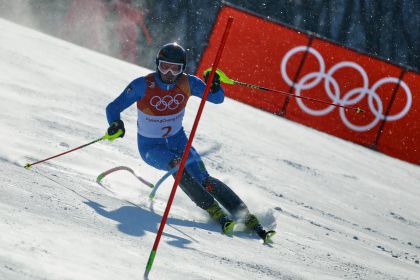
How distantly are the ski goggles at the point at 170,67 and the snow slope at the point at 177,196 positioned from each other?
1.08 meters

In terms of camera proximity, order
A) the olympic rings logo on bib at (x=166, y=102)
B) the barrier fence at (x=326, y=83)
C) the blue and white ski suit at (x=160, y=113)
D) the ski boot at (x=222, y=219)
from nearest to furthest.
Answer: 1. the ski boot at (x=222, y=219)
2. the blue and white ski suit at (x=160, y=113)
3. the olympic rings logo on bib at (x=166, y=102)
4. the barrier fence at (x=326, y=83)

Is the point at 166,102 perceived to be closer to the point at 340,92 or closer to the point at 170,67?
the point at 170,67

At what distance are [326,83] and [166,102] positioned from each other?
7.57 metres

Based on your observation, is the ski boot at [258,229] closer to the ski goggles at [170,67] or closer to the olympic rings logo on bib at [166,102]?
the olympic rings logo on bib at [166,102]

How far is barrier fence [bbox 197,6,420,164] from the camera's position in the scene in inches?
510

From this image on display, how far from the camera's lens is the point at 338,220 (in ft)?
23.9

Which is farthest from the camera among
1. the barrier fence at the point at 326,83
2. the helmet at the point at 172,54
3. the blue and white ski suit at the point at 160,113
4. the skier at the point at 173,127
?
the barrier fence at the point at 326,83

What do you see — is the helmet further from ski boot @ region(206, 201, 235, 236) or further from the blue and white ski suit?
ski boot @ region(206, 201, 235, 236)

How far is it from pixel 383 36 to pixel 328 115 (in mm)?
3091

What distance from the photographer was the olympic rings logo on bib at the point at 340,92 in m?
13.0

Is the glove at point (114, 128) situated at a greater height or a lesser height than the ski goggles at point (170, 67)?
lesser

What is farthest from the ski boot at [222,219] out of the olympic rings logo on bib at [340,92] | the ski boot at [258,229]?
the olympic rings logo on bib at [340,92]

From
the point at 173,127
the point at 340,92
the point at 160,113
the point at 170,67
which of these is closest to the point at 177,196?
the point at 173,127

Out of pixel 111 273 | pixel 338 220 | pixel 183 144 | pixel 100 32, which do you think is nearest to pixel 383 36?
pixel 100 32
